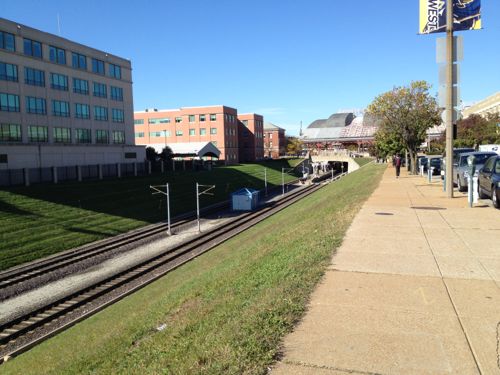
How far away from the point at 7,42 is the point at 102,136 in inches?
646

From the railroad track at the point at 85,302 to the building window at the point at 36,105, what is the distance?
100.0 feet

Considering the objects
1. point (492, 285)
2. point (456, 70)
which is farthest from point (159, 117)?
point (492, 285)

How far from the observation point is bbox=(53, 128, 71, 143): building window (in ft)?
161

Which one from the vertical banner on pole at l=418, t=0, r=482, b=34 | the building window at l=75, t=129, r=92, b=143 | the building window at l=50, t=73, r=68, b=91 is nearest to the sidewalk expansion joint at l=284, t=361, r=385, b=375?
the vertical banner on pole at l=418, t=0, r=482, b=34

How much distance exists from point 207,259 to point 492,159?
41.9 ft

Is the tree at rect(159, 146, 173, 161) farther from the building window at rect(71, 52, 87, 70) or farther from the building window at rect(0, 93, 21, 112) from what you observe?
the building window at rect(0, 93, 21, 112)

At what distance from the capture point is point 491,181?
1465cm

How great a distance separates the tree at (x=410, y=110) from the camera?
3716 centimetres

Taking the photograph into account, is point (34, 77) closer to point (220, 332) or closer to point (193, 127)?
point (220, 332)

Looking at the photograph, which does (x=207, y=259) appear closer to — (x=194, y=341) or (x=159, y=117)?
(x=194, y=341)

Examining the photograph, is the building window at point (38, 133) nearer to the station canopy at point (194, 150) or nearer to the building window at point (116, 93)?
the building window at point (116, 93)

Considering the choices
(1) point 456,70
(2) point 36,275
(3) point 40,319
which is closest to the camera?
(3) point 40,319

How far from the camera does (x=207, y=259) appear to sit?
2034 centimetres

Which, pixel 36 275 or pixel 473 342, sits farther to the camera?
pixel 36 275
